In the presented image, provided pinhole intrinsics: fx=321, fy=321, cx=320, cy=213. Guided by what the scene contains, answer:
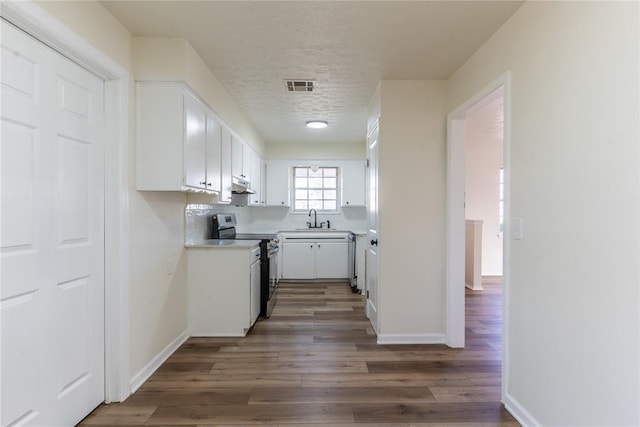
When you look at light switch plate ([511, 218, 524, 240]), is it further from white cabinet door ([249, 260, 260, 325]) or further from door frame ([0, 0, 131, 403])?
door frame ([0, 0, 131, 403])

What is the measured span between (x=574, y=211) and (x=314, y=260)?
14.2 feet

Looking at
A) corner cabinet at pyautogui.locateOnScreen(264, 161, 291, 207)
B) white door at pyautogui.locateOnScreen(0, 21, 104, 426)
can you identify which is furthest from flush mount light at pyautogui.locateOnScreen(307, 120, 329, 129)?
white door at pyautogui.locateOnScreen(0, 21, 104, 426)

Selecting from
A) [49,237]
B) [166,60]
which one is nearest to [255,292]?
[49,237]

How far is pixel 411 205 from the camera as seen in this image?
120 inches

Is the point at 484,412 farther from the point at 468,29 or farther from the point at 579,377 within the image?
the point at 468,29

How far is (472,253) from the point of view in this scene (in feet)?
16.9

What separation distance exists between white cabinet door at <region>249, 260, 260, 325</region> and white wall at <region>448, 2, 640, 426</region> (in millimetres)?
2269

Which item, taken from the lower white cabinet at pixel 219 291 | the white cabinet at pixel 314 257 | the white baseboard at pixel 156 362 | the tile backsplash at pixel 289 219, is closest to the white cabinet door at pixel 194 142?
the lower white cabinet at pixel 219 291

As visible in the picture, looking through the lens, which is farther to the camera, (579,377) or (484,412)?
(484,412)

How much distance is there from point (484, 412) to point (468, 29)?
249 centimetres

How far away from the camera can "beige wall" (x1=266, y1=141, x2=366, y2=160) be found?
19.6 feet

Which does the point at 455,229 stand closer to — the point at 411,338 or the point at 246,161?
the point at 411,338

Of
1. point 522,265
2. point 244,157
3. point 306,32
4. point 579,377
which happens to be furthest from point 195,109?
point 579,377

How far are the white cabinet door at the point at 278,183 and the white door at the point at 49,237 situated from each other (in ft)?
12.9
